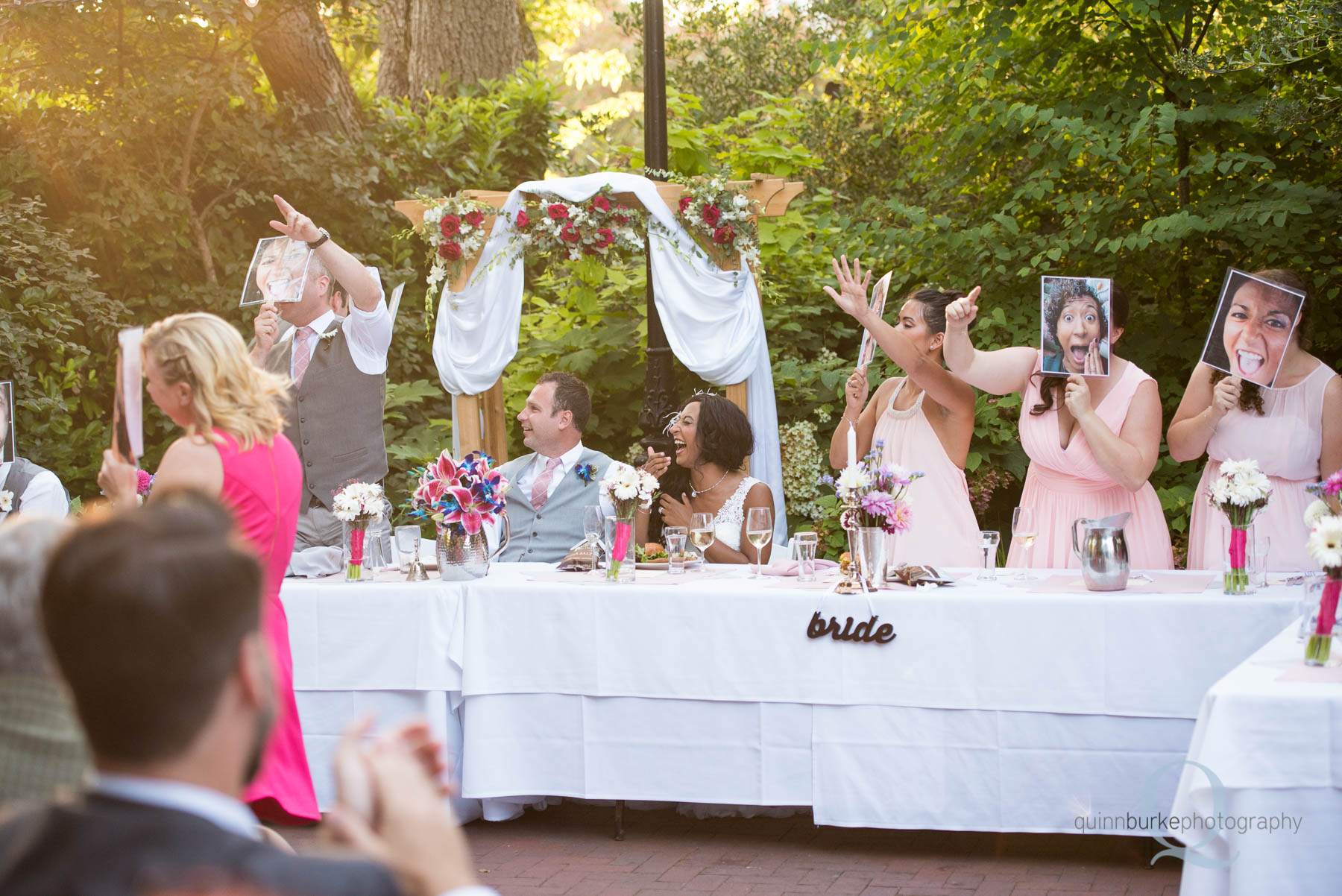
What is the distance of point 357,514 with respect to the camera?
181 inches

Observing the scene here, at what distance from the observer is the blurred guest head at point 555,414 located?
5.19m

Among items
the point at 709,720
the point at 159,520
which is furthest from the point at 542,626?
the point at 159,520

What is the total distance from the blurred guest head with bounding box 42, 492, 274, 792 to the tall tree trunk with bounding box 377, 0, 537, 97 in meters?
10.5

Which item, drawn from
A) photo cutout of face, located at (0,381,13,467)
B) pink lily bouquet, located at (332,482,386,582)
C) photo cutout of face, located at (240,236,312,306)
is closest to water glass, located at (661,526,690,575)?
pink lily bouquet, located at (332,482,386,582)

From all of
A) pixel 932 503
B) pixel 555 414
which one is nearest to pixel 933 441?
pixel 932 503

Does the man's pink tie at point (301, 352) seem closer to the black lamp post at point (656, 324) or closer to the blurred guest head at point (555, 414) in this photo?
the blurred guest head at point (555, 414)

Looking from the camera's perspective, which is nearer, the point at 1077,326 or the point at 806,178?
the point at 1077,326

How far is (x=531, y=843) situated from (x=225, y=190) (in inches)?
268

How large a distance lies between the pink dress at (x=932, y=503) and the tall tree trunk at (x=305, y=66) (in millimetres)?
6762

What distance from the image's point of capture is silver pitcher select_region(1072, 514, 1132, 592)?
3791 mm

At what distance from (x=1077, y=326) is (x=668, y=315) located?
112 inches

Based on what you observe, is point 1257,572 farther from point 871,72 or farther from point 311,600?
point 871,72

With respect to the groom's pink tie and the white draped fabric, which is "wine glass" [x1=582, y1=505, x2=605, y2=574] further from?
the white draped fabric

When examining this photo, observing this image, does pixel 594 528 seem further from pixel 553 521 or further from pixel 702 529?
pixel 553 521
